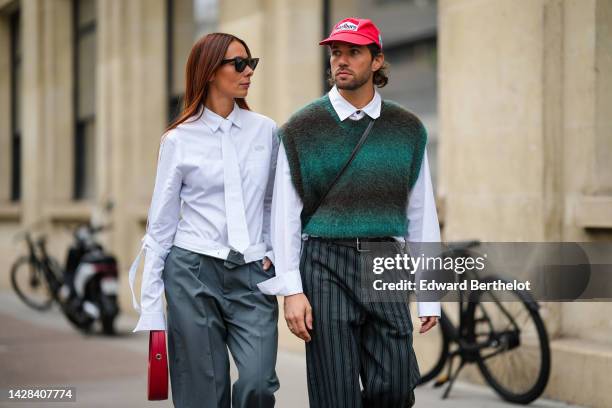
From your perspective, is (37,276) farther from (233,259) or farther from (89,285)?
(233,259)

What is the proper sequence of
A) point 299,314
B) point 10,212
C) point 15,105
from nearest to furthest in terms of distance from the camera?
point 299,314 → point 10,212 → point 15,105

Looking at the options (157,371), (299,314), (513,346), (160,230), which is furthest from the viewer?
(513,346)

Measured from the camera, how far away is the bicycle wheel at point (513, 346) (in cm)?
566

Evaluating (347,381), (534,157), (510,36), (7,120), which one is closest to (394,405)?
(347,381)

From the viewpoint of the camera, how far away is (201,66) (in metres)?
3.58

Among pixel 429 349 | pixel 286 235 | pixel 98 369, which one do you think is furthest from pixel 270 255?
pixel 98 369

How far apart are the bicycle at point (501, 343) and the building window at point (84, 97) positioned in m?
9.55

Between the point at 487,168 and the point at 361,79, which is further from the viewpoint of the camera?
the point at 487,168

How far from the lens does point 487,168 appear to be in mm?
6578

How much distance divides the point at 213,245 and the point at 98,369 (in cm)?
447

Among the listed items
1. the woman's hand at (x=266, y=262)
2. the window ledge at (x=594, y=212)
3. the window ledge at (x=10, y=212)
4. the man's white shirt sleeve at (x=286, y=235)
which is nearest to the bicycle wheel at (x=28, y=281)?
the window ledge at (x=10, y=212)

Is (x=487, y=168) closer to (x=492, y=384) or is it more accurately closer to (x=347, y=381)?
(x=492, y=384)

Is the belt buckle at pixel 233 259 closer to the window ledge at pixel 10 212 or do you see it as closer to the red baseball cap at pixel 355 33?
the red baseball cap at pixel 355 33

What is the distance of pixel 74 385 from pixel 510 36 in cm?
400
